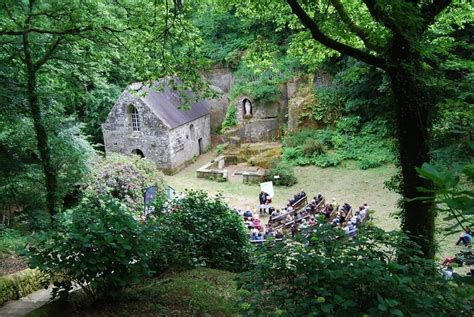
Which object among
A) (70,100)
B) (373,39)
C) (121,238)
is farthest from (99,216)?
(70,100)

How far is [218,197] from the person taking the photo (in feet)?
26.7

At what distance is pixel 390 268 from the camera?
117 inches

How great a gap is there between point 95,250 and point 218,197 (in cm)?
391

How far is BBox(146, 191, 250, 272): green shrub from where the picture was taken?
6.54m

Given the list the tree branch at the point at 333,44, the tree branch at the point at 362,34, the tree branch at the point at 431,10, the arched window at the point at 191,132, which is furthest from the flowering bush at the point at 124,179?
the tree branch at the point at 431,10

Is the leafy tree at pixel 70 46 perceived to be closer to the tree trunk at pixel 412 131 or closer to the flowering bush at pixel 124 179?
the tree trunk at pixel 412 131

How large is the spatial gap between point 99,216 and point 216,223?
308cm

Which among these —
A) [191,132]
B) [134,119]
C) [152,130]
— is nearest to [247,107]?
[191,132]

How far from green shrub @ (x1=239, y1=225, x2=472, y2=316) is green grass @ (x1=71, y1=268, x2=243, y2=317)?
4.57 ft

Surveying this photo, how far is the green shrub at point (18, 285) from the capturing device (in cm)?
549

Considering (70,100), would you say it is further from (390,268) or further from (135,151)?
(135,151)

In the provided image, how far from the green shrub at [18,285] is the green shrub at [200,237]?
183 centimetres

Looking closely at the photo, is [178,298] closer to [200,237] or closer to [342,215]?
[200,237]

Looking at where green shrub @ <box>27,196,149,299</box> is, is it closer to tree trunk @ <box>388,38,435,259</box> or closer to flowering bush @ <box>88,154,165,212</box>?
tree trunk @ <box>388,38,435,259</box>
